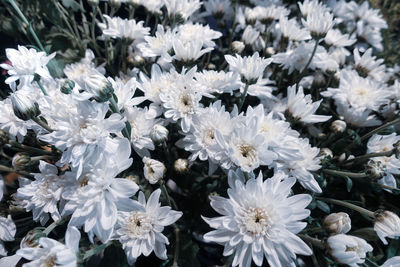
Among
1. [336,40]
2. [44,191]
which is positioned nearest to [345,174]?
[336,40]

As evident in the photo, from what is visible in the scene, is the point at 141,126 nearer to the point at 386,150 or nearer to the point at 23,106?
the point at 23,106

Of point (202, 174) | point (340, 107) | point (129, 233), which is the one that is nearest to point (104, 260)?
point (129, 233)

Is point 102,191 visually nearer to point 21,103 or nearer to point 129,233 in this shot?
point 129,233

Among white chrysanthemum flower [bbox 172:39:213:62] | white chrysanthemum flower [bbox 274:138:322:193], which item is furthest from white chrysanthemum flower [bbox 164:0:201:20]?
white chrysanthemum flower [bbox 274:138:322:193]

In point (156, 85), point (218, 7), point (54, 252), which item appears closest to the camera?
point (54, 252)

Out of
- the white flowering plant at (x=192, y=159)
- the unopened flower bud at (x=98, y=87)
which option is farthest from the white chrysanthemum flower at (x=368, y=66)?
A: the unopened flower bud at (x=98, y=87)

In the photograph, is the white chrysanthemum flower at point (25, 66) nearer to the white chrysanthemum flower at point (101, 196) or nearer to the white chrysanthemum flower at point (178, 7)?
the white chrysanthemum flower at point (101, 196)

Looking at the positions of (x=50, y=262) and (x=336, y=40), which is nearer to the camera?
(x=50, y=262)

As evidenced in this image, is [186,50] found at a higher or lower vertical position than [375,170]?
higher
